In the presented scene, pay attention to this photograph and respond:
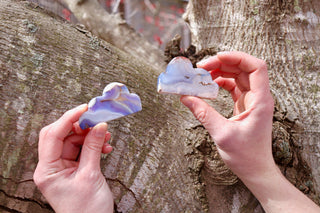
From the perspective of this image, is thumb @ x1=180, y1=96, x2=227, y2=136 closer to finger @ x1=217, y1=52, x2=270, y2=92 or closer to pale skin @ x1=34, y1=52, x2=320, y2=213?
pale skin @ x1=34, y1=52, x2=320, y2=213

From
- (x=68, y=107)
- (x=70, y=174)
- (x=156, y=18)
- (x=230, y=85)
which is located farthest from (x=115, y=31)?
(x=156, y=18)

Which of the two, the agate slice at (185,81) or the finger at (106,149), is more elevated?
the agate slice at (185,81)

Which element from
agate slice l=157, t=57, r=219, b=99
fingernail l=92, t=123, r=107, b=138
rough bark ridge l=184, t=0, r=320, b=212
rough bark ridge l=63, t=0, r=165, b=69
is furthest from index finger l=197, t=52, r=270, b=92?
rough bark ridge l=63, t=0, r=165, b=69

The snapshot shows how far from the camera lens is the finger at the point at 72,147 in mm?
1086

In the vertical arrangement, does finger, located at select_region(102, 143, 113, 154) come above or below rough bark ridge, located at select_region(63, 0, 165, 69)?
below

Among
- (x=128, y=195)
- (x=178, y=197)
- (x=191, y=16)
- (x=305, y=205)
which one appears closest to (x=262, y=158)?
(x=305, y=205)

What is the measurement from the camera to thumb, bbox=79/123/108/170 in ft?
3.36

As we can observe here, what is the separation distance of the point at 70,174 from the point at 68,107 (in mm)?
285

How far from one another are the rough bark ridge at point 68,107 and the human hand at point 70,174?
0.10m

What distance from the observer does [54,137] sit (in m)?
1.00

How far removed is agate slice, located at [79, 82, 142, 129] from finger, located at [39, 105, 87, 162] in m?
0.04

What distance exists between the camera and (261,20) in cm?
158

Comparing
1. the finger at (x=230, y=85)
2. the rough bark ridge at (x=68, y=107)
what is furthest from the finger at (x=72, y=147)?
the finger at (x=230, y=85)

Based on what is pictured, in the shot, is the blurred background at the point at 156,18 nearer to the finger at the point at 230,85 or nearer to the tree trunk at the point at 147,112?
the tree trunk at the point at 147,112
